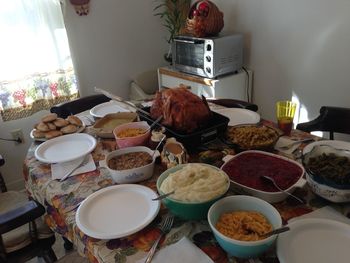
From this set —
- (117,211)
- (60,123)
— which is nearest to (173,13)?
(60,123)

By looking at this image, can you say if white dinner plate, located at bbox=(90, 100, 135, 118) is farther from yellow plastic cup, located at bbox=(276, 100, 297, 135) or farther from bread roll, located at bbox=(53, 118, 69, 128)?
yellow plastic cup, located at bbox=(276, 100, 297, 135)

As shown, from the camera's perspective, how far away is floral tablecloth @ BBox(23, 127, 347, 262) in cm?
75

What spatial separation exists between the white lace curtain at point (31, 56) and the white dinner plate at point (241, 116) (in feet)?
5.12

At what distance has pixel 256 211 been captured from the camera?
777 mm

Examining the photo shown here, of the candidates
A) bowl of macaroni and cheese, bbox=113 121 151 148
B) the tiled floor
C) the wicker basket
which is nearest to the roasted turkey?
bowl of macaroni and cheese, bbox=113 121 151 148

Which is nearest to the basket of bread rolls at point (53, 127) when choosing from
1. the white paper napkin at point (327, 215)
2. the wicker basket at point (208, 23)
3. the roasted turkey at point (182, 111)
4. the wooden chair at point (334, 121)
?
the roasted turkey at point (182, 111)

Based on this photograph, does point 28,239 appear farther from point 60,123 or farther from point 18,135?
point 18,135

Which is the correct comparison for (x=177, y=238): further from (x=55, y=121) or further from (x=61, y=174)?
(x=55, y=121)

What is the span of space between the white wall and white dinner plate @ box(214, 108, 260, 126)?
3.35 feet

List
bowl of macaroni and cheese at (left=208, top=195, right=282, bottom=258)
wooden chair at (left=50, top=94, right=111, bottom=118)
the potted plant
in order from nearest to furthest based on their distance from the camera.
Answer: bowl of macaroni and cheese at (left=208, top=195, right=282, bottom=258) → wooden chair at (left=50, top=94, right=111, bottom=118) → the potted plant

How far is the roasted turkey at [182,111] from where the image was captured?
3.82 feet

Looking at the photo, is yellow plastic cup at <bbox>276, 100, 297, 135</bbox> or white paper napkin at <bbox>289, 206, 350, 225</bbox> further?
yellow plastic cup at <bbox>276, 100, 297, 135</bbox>

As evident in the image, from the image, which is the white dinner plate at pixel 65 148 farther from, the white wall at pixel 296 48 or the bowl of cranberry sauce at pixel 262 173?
the white wall at pixel 296 48

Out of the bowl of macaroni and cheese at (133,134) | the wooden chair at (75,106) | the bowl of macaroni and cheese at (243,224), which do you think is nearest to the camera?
the bowl of macaroni and cheese at (243,224)
